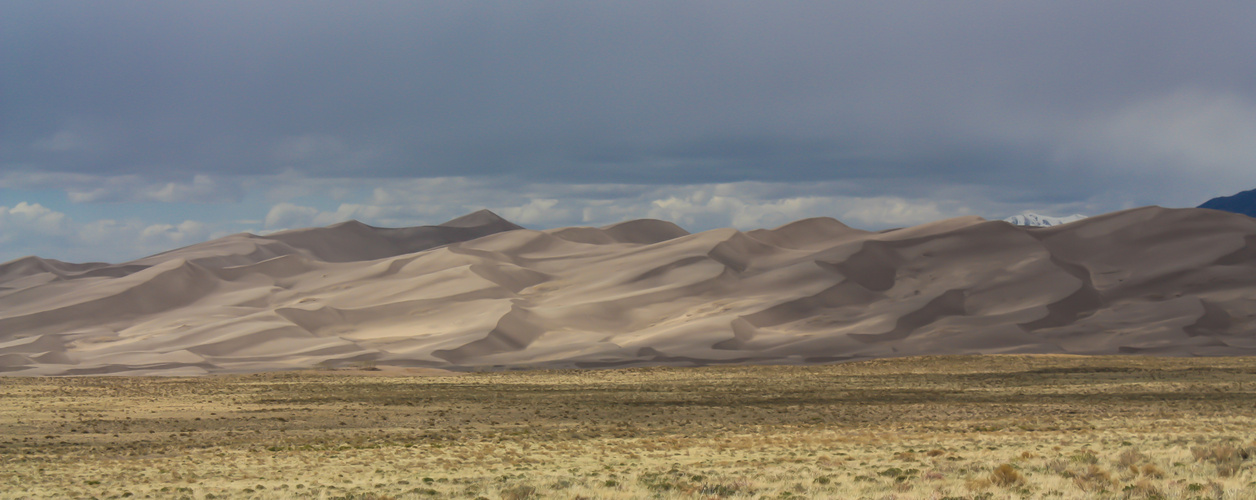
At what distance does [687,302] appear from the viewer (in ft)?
377

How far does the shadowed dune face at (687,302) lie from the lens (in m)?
91.9

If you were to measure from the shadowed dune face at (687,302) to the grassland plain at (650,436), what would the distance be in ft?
93.0

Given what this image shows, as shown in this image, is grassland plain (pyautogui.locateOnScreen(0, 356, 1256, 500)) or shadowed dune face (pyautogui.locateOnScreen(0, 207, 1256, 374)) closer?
grassland plain (pyautogui.locateOnScreen(0, 356, 1256, 500))

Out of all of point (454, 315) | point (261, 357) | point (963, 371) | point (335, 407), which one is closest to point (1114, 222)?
point (963, 371)

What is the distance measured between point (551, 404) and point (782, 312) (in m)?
64.7

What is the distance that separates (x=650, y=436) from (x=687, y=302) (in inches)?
3270

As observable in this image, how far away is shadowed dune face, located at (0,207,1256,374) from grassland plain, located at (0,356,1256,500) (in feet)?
93.0

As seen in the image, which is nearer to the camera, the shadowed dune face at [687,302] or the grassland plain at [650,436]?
the grassland plain at [650,436]

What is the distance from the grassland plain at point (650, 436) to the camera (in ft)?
59.0

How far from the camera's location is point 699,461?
23359 millimetres

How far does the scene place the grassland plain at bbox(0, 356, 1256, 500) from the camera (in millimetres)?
17969

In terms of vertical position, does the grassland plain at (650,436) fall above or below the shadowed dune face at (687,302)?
below

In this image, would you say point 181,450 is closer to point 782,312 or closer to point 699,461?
point 699,461

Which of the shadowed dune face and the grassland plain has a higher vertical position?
the shadowed dune face
